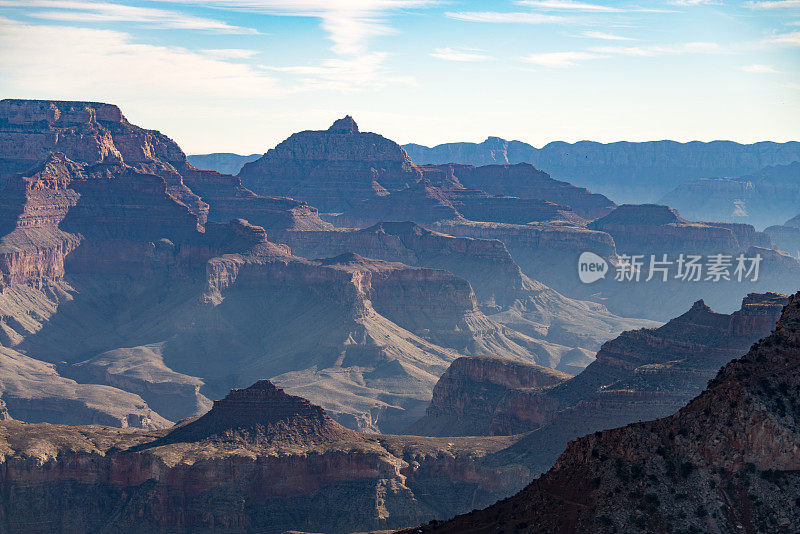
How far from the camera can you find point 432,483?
111500 mm

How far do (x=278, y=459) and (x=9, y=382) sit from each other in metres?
92.4

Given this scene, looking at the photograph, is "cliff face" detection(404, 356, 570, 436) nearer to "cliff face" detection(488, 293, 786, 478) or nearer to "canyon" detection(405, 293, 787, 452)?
"canyon" detection(405, 293, 787, 452)

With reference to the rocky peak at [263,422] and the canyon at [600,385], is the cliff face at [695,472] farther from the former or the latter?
the rocky peak at [263,422]

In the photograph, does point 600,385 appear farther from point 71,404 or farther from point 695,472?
point 71,404

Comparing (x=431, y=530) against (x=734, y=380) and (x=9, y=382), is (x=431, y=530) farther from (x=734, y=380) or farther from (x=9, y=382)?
(x=9, y=382)

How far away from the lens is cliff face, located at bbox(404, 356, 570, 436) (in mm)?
135625

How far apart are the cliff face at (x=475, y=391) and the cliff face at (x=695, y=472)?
82.7m

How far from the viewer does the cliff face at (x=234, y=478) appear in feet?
340

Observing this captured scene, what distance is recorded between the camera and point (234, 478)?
105000 millimetres

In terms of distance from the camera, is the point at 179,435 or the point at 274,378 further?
the point at 274,378

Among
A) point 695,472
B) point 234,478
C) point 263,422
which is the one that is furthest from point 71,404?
point 695,472

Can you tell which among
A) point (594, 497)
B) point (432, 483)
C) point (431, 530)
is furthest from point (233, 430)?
point (594, 497)

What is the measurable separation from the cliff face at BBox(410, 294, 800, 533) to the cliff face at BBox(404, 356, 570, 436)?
271ft

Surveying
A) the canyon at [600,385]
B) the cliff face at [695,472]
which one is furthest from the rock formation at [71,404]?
the cliff face at [695,472]
